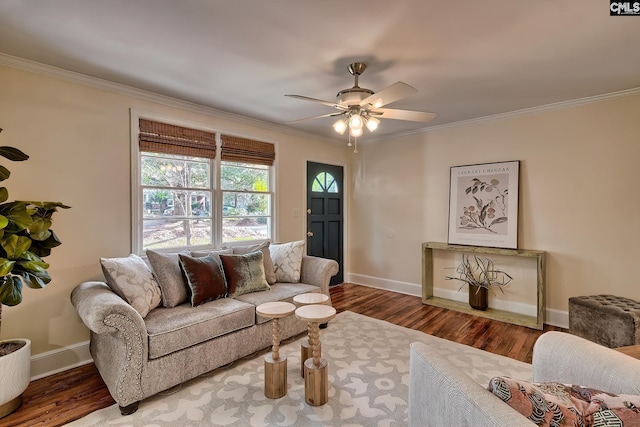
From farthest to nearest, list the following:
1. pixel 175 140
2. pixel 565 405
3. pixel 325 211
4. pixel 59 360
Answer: pixel 325 211 → pixel 175 140 → pixel 59 360 → pixel 565 405

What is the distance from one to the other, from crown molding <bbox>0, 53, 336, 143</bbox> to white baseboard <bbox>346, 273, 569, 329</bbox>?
280cm

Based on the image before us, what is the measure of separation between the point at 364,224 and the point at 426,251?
1194mm

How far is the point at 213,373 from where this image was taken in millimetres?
2338

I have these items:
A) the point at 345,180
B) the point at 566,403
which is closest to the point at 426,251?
the point at 345,180

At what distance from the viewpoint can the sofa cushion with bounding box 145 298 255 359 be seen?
6.65ft

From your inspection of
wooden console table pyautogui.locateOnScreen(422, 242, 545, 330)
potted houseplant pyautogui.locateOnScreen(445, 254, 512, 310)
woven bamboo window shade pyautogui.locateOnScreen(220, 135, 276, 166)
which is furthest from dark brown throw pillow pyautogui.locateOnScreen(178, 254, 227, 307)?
potted houseplant pyautogui.locateOnScreen(445, 254, 512, 310)

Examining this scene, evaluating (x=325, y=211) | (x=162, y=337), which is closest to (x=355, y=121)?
(x=162, y=337)

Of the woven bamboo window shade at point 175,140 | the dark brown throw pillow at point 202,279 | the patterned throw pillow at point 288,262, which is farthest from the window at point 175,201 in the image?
the patterned throw pillow at point 288,262

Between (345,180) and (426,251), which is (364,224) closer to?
A: (345,180)

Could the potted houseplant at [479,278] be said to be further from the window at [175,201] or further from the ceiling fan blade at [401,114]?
the window at [175,201]

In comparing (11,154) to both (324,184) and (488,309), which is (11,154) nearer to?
(324,184)

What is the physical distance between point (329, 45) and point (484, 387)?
Result: 2.13 m

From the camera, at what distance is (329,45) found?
208 cm

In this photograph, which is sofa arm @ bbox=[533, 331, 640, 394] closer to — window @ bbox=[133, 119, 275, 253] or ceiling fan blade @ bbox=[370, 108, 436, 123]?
ceiling fan blade @ bbox=[370, 108, 436, 123]
